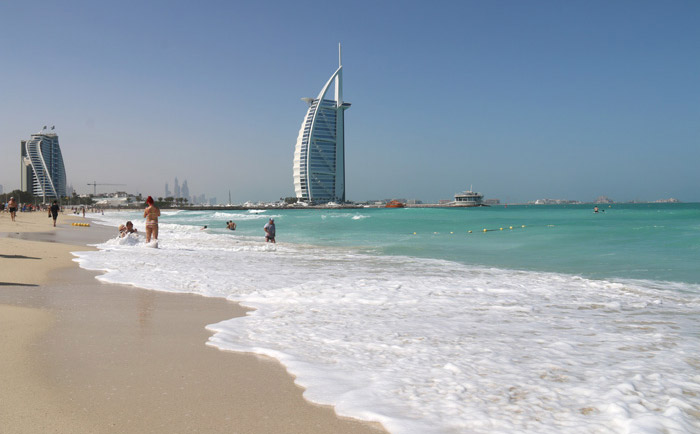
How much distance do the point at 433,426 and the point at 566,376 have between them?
4.84 ft

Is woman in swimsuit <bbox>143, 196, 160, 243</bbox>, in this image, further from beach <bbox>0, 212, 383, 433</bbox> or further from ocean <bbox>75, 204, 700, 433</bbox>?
beach <bbox>0, 212, 383, 433</bbox>

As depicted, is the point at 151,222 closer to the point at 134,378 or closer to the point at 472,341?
the point at 134,378

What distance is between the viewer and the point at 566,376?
351cm

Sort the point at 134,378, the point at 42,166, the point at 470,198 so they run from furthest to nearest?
1. the point at 470,198
2. the point at 42,166
3. the point at 134,378

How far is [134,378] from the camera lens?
3.21 metres

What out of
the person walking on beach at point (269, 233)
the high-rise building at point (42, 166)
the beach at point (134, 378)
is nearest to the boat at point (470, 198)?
the high-rise building at point (42, 166)

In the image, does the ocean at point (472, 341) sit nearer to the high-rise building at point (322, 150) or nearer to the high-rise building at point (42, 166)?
the high-rise building at point (322, 150)

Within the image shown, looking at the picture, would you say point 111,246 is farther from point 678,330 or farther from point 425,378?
point 678,330

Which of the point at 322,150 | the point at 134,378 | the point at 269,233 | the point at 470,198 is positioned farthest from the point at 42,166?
the point at 134,378

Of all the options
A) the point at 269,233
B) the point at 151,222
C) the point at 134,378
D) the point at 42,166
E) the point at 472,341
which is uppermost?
the point at 42,166

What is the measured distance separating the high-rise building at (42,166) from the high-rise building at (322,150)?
314 feet

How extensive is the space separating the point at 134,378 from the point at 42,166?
201m

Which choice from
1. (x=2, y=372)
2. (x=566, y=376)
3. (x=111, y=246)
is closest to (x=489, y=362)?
(x=566, y=376)

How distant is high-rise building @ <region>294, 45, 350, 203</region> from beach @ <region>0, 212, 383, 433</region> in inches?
5653
